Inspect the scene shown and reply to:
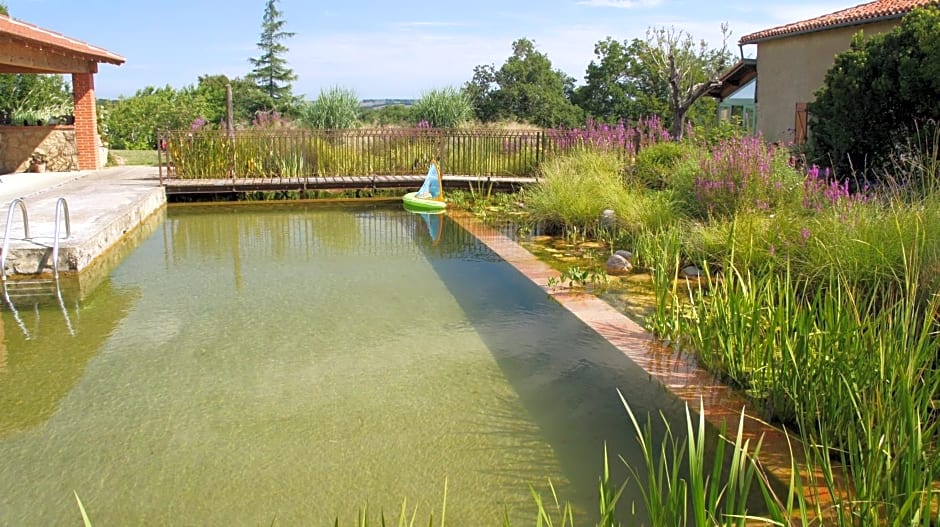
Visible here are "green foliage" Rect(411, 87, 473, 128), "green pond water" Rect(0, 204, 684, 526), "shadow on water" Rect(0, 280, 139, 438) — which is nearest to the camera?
"green pond water" Rect(0, 204, 684, 526)

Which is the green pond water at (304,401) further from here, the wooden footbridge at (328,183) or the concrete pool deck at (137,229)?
the wooden footbridge at (328,183)

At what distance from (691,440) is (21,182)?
48.3ft

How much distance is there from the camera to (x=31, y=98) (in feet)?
56.9

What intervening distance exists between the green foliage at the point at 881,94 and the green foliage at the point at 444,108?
12.3 m

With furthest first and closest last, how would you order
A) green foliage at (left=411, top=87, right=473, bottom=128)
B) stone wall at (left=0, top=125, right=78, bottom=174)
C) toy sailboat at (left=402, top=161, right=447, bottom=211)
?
1. green foliage at (left=411, top=87, right=473, bottom=128)
2. stone wall at (left=0, top=125, right=78, bottom=174)
3. toy sailboat at (left=402, top=161, right=447, bottom=211)

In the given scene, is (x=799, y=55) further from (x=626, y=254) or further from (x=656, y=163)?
(x=626, y=254)

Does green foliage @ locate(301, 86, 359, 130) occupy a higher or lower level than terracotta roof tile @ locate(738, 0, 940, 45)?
lower

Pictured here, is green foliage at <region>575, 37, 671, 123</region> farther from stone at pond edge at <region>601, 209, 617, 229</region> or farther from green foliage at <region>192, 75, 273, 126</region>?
stone at pond edge at <region>601, 209, 617, 229</region>

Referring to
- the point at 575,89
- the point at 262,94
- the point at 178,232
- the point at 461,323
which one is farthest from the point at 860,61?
the point at 575,89

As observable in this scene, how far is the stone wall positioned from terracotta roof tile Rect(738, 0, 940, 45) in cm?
1559

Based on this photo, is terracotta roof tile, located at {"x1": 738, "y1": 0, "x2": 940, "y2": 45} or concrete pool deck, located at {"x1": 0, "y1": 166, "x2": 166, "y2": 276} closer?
concrete pool deck, located at {"x1": 0, "y1": 166, "x2": 166, "y2": 276}

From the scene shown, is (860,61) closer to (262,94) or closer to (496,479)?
(496,479)

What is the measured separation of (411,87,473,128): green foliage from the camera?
19.5 meters

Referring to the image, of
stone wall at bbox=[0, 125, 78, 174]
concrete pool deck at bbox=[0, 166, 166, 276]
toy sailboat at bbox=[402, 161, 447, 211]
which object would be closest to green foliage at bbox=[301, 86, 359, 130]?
concrete pool deck at bbox=[0, 166, 166, 276]
